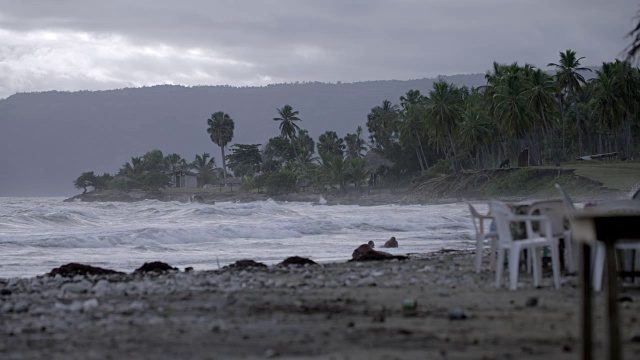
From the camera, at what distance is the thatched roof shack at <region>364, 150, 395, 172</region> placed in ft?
338

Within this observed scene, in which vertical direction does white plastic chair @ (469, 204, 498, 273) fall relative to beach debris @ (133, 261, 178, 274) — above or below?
above

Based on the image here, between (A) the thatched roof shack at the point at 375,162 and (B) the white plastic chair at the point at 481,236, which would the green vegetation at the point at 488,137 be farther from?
(B) the white plastic chair at the point at 481,236

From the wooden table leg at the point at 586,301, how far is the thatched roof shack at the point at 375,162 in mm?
98526

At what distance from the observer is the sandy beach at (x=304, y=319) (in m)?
5.61

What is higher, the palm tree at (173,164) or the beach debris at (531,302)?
the palm tree at (173,164)

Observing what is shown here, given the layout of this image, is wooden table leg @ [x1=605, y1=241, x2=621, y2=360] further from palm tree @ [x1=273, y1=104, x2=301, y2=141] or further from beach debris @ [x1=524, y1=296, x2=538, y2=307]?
palm tree @ [x1=273, y1=104, x2=301, y2=141]

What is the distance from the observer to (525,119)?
72500 millimetres

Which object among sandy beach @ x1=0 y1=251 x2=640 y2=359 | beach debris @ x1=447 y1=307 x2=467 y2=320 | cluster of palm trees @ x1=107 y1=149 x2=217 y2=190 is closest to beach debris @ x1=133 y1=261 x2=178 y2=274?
sandy beach @ x1=0 y1=251 x2=640 y2=359

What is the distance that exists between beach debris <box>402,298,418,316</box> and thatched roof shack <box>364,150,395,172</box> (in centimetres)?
9507

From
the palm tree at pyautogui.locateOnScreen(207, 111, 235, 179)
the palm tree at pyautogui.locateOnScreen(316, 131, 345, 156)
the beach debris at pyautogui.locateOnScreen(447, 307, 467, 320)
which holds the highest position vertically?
the palm tree at pyautogui.locateOnScreen(207, 111, 235, 179)

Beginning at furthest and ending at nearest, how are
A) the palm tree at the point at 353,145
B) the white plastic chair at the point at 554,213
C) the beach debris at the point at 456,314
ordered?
the palm tree at the point at 353,145, the white plastic chair at the point at 554,213, the beach debris at the point at 456,314

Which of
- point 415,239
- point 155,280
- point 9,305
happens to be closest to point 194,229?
point 415,239

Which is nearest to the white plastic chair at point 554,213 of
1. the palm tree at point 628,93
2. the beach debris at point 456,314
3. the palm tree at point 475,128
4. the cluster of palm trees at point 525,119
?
the beach debris at point 456,314

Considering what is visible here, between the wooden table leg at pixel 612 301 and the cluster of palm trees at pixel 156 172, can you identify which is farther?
the cluster of palm trees at pixel 156 172
